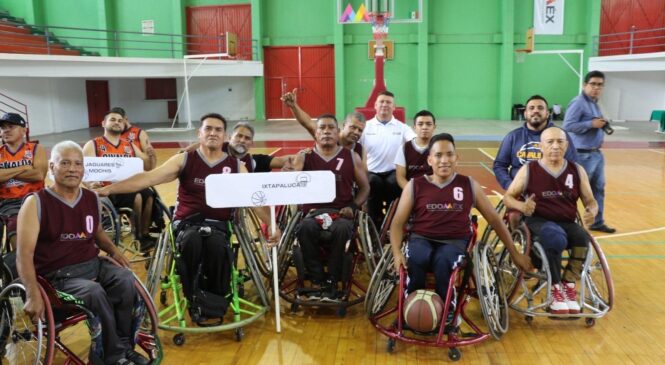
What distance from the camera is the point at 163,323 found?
10.7ft

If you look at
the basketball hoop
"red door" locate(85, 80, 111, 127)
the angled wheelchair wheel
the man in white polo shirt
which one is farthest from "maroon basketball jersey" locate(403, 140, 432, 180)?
"red door" locate(85, 80, 111, 127)

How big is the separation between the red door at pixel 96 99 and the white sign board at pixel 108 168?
52.8 ft

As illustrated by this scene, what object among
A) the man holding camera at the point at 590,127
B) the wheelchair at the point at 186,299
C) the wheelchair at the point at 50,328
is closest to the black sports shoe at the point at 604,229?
the man holding camera at the point at 590,127

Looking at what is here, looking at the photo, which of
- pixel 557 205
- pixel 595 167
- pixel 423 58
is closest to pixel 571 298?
pixel 557 205

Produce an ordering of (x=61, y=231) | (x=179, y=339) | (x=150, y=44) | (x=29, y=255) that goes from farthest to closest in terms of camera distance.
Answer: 1. (x=150, y=44)
2. (x=179, y=339)
3. (x=61, y=231)
4. (x=29, y=255)

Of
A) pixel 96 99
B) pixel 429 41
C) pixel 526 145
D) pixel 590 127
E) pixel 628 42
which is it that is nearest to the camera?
pixel 526 145

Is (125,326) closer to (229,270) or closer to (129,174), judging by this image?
(229,270)

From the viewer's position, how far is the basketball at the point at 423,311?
295cm

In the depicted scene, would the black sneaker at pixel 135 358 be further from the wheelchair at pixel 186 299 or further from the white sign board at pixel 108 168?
the white sign board at pixel 108 168

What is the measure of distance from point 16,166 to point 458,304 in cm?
313

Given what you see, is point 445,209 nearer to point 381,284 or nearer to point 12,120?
point 381,284

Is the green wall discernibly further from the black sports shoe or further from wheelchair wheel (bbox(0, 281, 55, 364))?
wheelchair wheel (bbox(0, 281, 55, 364))

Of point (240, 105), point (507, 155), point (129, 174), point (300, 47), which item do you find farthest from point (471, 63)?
point (129, 174)

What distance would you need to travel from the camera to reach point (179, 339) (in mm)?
3184
